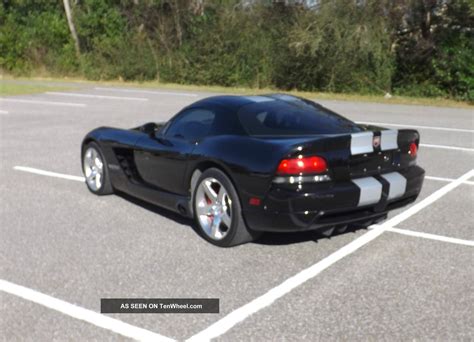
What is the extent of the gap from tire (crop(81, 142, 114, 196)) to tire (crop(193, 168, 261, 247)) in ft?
5.98

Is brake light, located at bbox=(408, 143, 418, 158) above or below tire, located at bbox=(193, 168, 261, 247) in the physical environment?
above

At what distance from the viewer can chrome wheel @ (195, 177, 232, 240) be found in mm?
4867

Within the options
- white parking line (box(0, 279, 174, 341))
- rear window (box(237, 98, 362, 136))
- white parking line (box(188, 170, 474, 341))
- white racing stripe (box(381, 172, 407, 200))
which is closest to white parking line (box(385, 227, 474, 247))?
white parking line (box(188, 170, 474, 341))

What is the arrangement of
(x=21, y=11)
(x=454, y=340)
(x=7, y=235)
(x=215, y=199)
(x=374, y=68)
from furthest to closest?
1. (x=21, y=11)
2. (x=374, y=68)
3. (x=7, y=235)
4. (x=215, y=199)
5. (x=454, y=340)

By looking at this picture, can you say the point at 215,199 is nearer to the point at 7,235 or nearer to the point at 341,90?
the point at 7,235

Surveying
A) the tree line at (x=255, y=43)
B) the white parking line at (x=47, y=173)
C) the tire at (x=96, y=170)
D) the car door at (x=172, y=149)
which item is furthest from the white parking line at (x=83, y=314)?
the tree line at (x=255, y=43)

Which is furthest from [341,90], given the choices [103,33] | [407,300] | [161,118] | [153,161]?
[407,300]

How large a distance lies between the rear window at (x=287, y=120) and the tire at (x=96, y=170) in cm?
214

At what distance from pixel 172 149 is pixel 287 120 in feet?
3.68

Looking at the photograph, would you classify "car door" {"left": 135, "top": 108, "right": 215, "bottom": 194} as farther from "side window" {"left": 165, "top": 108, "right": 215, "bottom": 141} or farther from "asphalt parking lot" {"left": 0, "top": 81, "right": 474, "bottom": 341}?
"asphalt parking lot" {"left": 0, "top": 81, "right": 474, "bottom": 341}

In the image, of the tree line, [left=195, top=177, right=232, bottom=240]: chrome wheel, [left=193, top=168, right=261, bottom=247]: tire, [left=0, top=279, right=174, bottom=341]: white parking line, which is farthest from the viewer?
the tree line

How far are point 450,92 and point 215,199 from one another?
691 inches

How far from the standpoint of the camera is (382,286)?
4.10 m

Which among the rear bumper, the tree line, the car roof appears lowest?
the rear bumper
